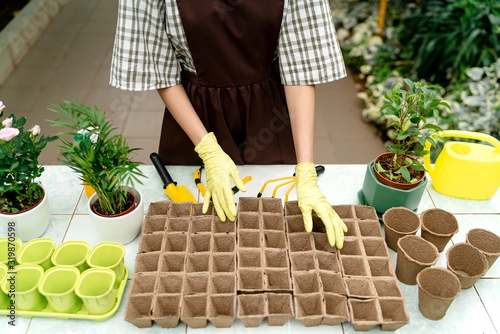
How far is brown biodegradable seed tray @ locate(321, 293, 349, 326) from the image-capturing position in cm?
93

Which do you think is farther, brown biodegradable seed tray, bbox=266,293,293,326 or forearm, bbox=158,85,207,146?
forearm, bbox=158,85,207,146

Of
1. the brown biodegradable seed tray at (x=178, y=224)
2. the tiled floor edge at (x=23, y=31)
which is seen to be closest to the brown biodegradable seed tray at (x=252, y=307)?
the brown biodegradable seed tray at (x=178, y=224)

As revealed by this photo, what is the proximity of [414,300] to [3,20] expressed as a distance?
4061 mm

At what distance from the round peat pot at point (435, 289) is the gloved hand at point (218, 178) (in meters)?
0.48

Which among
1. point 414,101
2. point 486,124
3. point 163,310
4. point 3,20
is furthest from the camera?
point 3,20

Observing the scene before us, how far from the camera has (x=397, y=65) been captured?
3.39 m

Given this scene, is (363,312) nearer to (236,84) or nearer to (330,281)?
(330,281)

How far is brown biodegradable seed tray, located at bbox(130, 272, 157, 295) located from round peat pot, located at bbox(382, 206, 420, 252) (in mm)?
599

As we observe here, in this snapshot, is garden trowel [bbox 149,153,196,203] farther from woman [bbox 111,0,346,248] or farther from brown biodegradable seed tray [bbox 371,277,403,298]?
brown biodegradable seed tray [bbox 371,277,403,298]

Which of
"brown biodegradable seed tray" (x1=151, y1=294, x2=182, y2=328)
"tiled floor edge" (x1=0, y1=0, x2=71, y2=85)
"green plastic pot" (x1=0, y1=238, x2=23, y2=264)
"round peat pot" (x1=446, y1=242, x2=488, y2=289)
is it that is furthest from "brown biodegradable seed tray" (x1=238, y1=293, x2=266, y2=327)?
"tiled floor edge" (x1=0, y1=0, x2=71, y2=85)

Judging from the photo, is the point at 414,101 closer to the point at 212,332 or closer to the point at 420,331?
the point at 420,331

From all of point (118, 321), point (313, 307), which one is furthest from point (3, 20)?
point (313, 307)

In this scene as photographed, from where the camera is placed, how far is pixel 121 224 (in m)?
1.09

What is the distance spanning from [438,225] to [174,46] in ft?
2.97
